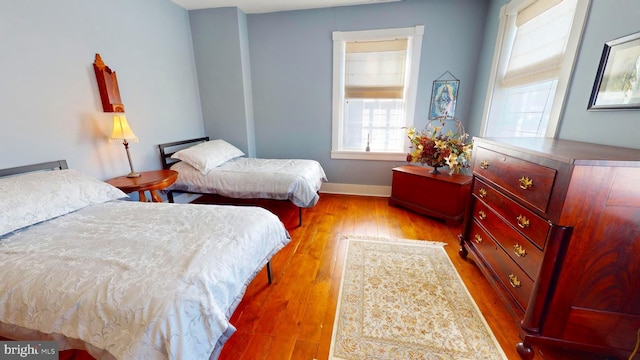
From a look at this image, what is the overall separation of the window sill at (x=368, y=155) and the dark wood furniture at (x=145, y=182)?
7.16ft

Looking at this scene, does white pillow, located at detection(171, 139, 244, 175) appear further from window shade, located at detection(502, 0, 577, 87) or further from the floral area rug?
window shade, located at detection(502, 0, 577, 87)

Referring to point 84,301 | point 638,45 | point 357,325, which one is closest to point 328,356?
point 357,325

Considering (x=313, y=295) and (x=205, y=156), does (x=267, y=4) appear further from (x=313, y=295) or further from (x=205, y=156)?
(x=313, y=295)

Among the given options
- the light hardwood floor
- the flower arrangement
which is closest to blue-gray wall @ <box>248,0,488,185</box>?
the flower arrangement

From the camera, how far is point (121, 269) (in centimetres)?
101

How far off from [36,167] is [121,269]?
61.5 inches

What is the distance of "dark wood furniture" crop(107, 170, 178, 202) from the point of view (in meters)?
2.17

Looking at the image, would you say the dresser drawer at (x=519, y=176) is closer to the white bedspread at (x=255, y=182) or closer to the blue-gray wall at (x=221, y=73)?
the blue-gray wall at (x=221, y=73)

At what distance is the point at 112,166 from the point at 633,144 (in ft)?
12.7

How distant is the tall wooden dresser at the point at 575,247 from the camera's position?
1006 mm

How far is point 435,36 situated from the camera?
10.1 feet

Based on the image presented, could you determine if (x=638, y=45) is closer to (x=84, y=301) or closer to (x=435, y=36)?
(x=435, y=36)

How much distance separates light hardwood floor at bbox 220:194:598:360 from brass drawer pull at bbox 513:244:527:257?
1.52 ft

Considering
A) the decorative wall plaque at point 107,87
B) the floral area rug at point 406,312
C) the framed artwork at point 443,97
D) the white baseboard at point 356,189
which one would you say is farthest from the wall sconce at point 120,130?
the framed artwork at point 443,97
